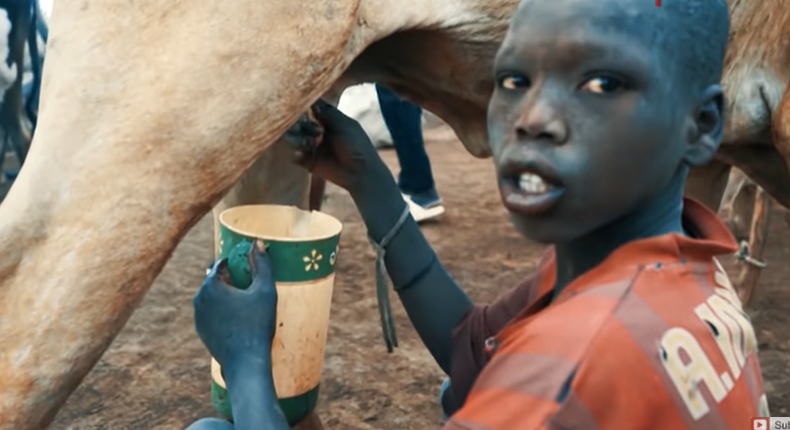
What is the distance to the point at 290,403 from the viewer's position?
1.19 m

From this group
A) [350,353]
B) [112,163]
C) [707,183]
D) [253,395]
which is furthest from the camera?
[350,353]

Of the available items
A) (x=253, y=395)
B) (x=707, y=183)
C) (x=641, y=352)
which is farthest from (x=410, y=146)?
(x=641, y=352)

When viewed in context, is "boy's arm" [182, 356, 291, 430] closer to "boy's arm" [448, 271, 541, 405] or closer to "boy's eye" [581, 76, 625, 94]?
"boy's arm" [448, 271, 541, 405]

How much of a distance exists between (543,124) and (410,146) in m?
2.62

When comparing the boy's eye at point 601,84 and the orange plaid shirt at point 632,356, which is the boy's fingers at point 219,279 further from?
the boy's eye at point 601,84

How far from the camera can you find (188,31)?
94cm

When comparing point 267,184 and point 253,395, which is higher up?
point 253,395

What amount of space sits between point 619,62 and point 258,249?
1.65 ft

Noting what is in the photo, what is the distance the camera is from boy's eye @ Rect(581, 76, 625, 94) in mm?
588

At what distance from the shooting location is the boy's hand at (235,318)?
2.75 ft

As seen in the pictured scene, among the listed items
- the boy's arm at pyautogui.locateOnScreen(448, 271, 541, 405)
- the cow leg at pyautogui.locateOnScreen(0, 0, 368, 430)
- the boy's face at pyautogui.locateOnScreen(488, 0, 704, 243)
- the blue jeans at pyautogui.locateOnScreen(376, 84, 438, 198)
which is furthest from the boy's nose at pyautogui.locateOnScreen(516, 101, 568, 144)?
the blue jeans at pyautogui.locateOnScreen(376, 84, 438, 198)

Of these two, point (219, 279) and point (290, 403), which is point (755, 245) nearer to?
point (290, 403)

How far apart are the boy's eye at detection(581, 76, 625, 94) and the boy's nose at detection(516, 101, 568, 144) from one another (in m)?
0.03

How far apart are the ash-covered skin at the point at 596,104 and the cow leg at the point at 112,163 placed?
0.40 metres
